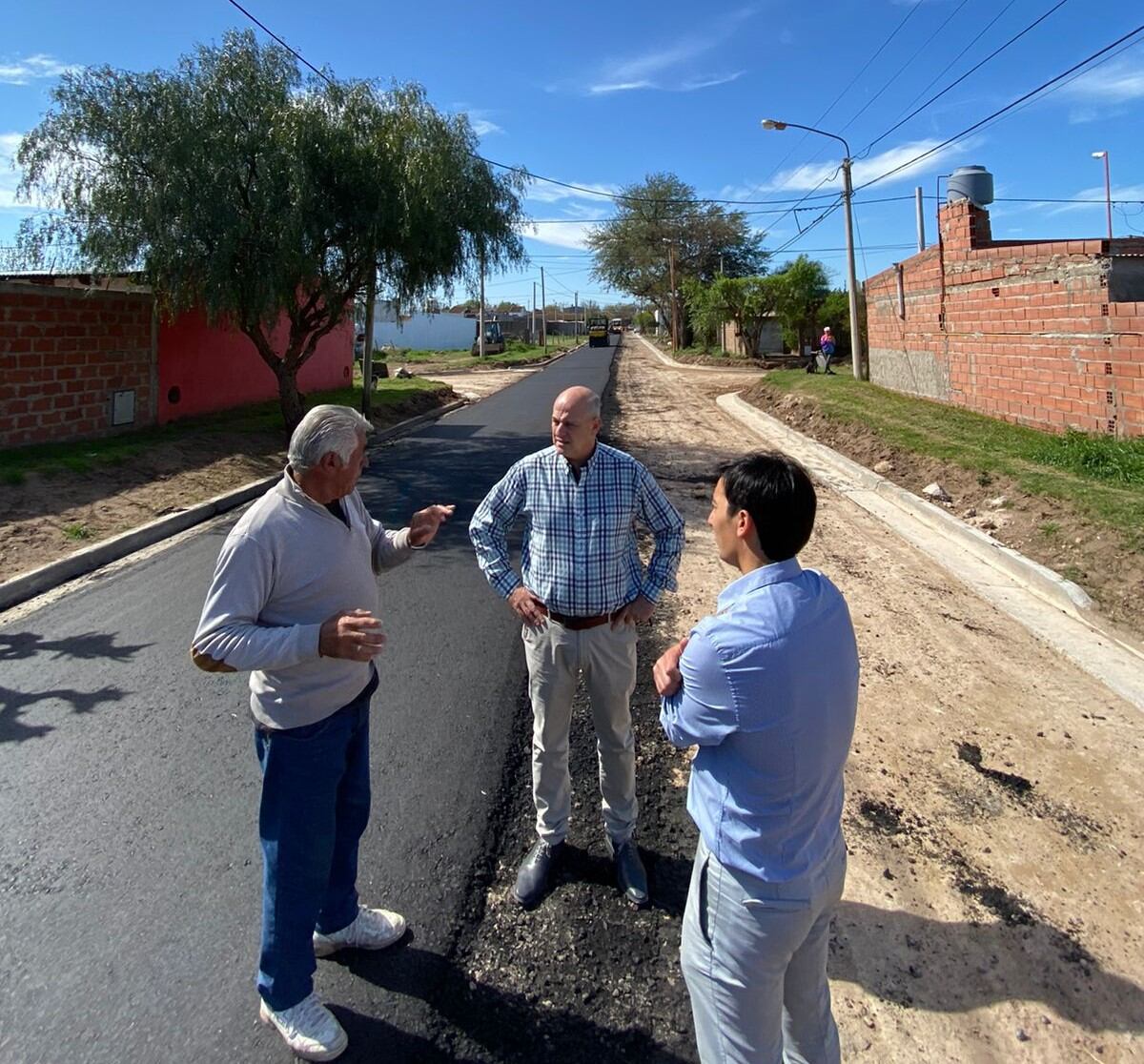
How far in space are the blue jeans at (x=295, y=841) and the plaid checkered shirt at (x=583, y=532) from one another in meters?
0.92

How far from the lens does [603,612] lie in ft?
9.79


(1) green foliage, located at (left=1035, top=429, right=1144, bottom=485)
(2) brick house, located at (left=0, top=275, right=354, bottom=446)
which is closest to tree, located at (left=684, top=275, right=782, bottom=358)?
(2) brick house, located at (left=0, top=275, right=354, bottom=446)

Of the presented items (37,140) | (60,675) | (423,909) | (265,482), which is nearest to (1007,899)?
(423,909)

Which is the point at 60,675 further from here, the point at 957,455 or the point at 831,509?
the point at 957,455

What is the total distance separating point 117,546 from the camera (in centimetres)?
791

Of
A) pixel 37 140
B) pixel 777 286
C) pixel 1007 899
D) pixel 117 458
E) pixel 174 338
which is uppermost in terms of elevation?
pixel 777 286

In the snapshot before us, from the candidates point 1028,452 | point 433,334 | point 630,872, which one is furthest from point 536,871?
point 433,334

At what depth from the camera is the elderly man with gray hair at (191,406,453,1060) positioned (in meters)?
2.13

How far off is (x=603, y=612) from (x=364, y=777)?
979 mm

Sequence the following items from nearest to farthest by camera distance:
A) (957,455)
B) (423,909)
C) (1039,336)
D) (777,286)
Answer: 1. (423,909)
2. (957,455)
3. (1039,336)
4. (777,286)

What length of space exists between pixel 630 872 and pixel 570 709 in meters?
0.62

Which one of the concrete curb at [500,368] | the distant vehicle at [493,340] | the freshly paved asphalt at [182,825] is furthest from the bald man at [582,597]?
the distant vehicle at [493,340]

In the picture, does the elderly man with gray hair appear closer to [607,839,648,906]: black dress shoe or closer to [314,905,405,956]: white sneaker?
[314,905,405,956]: white sneaker

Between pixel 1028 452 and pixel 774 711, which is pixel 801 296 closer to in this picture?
pixel 1028 452
